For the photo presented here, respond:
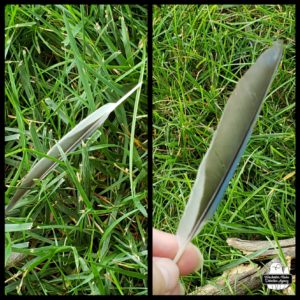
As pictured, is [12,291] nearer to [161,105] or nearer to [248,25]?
[161,105]

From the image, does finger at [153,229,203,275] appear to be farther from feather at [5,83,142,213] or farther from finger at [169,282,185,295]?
feather at [5,83,142,213]

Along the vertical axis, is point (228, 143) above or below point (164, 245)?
above

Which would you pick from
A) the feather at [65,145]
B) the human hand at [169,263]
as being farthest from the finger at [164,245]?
the feather at [65,145]

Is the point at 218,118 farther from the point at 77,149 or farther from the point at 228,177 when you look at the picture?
the point at 77,149

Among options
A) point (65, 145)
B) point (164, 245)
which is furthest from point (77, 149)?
point (164, 245)

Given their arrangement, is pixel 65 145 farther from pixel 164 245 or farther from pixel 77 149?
pixel 164 245
